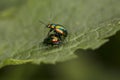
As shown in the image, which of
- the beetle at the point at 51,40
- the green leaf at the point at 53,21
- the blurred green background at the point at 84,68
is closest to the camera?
the green leaf at the point at 53,21

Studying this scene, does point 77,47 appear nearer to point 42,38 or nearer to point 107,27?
point 107,27

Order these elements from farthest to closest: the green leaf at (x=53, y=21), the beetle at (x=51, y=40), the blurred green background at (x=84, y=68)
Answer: the blurred green background at (x=84, y=68), the beetle at (x=51, y=40), the green leaf at (x=53, y=21)

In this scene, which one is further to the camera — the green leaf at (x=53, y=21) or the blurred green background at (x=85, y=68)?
the blurred green background at (x=85, y=68)

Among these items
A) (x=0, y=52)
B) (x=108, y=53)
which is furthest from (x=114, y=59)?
(x=0, y=52)

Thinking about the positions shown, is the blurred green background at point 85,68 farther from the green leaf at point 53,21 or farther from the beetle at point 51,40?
the beetle at point 51,40

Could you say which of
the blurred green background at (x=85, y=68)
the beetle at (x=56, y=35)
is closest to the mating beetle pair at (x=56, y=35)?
the beetle at (x=56, y=35)

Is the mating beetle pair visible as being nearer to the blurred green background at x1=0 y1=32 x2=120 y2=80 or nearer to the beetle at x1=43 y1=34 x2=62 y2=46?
the beetle at x1=43 y1=34 x2=62 y2=46
